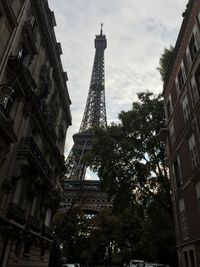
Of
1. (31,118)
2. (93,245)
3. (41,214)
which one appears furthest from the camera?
(93,245)

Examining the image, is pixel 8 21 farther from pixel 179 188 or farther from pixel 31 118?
pixel 179 188

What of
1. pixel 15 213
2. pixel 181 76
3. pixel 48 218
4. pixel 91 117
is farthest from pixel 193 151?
pixel 91 117

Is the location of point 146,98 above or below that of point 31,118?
above

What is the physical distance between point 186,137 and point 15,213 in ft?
39.1

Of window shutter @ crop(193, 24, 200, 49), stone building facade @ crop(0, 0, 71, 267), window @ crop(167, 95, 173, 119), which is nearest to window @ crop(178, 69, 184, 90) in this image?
window @ crop(167, 95, 173, 119)

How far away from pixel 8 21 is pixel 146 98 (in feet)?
58.0

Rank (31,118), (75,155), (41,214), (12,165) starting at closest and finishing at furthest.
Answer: (12,165) < (31,118) < (41,214) < (75,155)

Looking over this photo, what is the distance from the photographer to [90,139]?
79.6 meters

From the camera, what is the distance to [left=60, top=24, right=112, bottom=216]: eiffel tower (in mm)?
68688

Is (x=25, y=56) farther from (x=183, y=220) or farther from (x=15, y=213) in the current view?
(x=183, y=220)

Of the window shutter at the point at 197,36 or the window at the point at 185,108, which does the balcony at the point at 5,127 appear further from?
the window shutter at the point at 197,36

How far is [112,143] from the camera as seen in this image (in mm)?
28703

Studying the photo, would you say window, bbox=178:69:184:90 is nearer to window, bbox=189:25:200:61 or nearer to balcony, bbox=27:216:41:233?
window, bbox=189:25:200:61

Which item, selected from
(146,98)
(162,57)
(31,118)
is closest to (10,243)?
(31,118)
